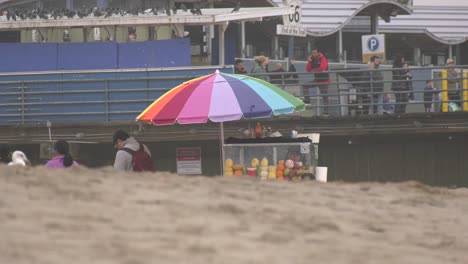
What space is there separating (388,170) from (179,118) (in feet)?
24.7

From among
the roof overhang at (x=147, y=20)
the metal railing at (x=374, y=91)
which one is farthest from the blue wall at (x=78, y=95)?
the metal railing at (x=374, y=91)

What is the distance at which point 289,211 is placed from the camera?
30.3 ft

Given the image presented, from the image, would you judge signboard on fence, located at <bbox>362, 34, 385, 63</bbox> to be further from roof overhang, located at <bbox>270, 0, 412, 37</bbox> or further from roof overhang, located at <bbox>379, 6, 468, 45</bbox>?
roof overhang, located at <bbox>379, 6, 468, 45</bbox>

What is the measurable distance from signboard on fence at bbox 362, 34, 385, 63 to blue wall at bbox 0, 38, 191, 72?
14.1 feet

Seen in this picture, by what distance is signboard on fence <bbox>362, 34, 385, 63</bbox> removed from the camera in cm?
2312

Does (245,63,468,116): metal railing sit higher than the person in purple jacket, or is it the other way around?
(245,63,468,116): metal railing

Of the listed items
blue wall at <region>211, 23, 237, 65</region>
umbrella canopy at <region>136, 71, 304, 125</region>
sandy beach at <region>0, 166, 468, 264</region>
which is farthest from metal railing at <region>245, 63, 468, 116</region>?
sandy beach at <region>0, 166, 468, 264</region>

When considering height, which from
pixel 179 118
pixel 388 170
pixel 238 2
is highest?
pixel 238 2

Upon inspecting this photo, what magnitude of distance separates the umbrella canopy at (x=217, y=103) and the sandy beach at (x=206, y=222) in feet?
9.90

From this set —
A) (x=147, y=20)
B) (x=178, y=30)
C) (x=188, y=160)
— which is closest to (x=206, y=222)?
(x=188, y=160)

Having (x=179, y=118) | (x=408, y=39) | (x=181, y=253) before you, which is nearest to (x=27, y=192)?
(x=181, y=253)

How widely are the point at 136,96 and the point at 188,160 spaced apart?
2.03 meters

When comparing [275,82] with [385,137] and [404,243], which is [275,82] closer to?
[385,137]

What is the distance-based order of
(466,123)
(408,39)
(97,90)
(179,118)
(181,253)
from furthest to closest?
1. (408,39)
2. (97,90)
3. (466,123)
4. (179,118)
5. (181,253)
